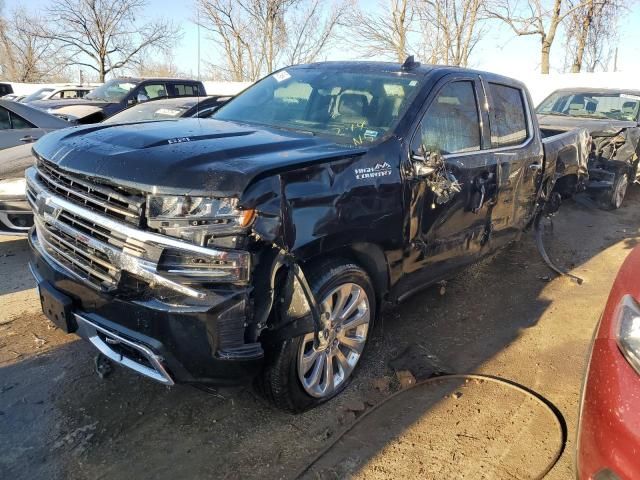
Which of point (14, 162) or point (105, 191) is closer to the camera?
point (105, 191)

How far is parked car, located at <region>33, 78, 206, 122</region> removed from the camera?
38.0 feet

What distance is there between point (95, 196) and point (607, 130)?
8.19 metres

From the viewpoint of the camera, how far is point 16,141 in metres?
6.36

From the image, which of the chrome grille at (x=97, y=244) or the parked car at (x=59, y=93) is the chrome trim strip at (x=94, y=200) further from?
the parked car at (x=59, y=93)

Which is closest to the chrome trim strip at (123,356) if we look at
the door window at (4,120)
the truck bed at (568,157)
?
the truck bed at (568,157)

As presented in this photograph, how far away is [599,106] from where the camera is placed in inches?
373

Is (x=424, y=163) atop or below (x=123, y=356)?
atop

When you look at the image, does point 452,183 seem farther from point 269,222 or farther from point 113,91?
point 113,91

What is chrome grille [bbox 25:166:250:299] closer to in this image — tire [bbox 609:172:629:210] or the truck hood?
the truck hood

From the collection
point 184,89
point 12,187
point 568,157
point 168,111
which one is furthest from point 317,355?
point 184,89

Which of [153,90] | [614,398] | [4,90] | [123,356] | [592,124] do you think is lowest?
[123,356]

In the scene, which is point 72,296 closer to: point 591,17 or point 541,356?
point 541,356

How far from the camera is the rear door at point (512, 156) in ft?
14.1

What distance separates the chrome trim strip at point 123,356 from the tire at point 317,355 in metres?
0.53
